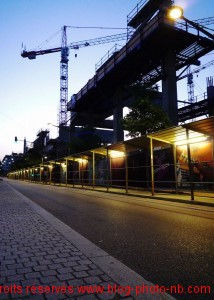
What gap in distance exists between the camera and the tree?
20.0 metres

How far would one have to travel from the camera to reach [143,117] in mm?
20156

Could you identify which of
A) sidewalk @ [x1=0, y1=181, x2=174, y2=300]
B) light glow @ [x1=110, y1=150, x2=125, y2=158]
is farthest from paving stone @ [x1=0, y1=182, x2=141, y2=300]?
light glow @ [x1=110, y1=150, x2=125, y2=158]

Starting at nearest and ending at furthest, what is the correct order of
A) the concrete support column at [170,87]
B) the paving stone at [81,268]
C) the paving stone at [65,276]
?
1. the paving stone at [65,276]
2. the paving stone at [81,268]
3. the concrete support column at [170,87]

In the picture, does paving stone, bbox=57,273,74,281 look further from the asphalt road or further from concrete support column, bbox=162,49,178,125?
concrete support column, bbox=162,49,178,125

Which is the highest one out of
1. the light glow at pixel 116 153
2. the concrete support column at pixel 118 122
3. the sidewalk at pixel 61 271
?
the concrete support column at pixel 118 122

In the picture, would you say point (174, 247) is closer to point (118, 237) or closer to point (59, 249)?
point (118, 237)

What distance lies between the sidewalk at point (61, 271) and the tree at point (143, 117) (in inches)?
580

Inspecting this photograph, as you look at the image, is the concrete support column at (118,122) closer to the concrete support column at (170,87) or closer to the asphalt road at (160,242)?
the concrete support column at (170,87)

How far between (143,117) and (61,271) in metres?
17.1

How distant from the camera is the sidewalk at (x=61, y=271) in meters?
3.12

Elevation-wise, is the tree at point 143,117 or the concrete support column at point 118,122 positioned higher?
the concrete support column at point 118,122

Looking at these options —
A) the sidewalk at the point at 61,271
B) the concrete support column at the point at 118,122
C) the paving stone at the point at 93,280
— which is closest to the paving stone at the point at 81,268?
the sidewalk at the point at 61,271

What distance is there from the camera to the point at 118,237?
19.4ft

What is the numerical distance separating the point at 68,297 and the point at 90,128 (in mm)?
47420
